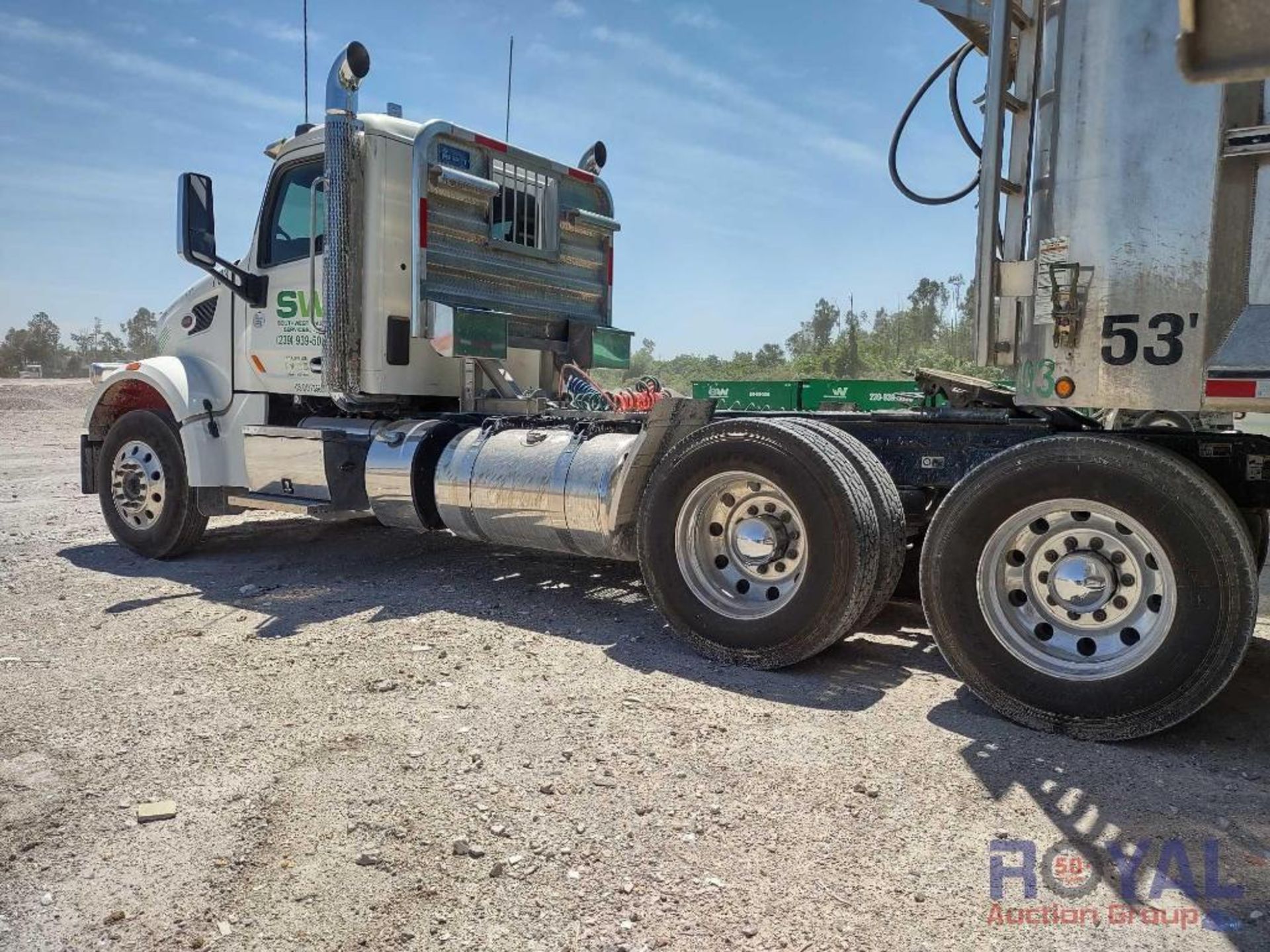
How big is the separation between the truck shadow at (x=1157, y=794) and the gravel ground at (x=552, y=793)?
13mm

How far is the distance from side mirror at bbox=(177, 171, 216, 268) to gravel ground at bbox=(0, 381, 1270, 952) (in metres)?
2.74

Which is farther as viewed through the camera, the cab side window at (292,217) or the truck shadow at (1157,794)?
the cab side window at (292,217)

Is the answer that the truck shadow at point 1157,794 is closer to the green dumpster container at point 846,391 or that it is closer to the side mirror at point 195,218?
the side mirror at point 195,218

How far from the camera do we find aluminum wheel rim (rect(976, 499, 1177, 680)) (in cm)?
349

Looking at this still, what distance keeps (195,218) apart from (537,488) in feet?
10.9

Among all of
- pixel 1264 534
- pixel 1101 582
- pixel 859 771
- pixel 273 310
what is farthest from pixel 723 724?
pixel 273 310

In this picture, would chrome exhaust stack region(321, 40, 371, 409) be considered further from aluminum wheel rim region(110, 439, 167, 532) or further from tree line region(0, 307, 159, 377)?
tree line region(0, 307, 159, 377)

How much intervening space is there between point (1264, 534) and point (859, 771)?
121 inches

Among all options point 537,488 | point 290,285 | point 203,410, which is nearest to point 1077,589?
point 537,488

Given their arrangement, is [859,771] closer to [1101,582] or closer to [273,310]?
[1101,582]

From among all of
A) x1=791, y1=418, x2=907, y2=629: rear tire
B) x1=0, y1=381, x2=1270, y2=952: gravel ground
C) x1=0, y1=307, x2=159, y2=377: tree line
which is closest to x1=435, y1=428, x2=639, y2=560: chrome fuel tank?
x1=0, y1=381, x2=1270, y2=952: gravel ground

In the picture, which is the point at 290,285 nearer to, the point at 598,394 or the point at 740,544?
the point at 598,394

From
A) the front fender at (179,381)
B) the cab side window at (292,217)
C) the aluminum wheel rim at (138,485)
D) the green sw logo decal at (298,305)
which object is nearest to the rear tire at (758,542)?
the green sw logo decal at (298,305)

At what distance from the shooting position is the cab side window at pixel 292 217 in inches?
261
